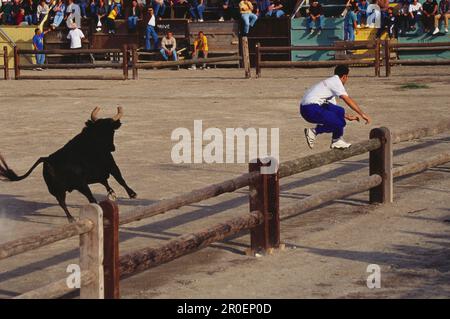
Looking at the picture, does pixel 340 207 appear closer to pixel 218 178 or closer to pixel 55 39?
pixel 218 178

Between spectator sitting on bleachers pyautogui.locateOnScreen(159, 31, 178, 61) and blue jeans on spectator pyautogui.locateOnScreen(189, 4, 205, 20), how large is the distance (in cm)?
175

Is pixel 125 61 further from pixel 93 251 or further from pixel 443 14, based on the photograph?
pixel 93 251

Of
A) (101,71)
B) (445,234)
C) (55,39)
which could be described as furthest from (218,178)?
(55,39)

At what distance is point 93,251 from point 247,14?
30.0 meters

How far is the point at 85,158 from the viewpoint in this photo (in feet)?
42.3

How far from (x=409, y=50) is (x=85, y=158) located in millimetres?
22924

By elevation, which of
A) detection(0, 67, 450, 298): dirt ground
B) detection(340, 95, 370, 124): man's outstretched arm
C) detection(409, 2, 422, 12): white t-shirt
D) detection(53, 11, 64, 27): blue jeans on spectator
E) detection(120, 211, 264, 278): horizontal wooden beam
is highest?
detection(409, 2, 422, 12): white t-shirt

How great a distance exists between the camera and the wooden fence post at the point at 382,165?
523 inches

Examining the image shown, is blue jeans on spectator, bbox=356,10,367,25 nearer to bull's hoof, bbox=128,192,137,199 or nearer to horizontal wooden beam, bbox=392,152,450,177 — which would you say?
horizontal wooden beam, bbox=392,152,450,177

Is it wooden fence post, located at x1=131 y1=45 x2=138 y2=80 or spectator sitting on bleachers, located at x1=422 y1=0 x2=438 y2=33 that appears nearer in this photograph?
wooden fence post, located at x1=131 y1=45 x2=138 y2=80

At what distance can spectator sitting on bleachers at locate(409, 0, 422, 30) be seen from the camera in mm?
36031

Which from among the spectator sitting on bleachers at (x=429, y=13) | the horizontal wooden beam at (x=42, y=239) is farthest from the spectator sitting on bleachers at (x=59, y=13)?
the horizontal wooden beam at (x=42, y=239)

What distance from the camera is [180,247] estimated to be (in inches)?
370

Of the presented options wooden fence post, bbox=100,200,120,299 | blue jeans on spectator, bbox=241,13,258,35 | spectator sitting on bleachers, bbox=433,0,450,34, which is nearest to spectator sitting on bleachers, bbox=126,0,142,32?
blue jeans on spectator, bbox=241,13,258,35
